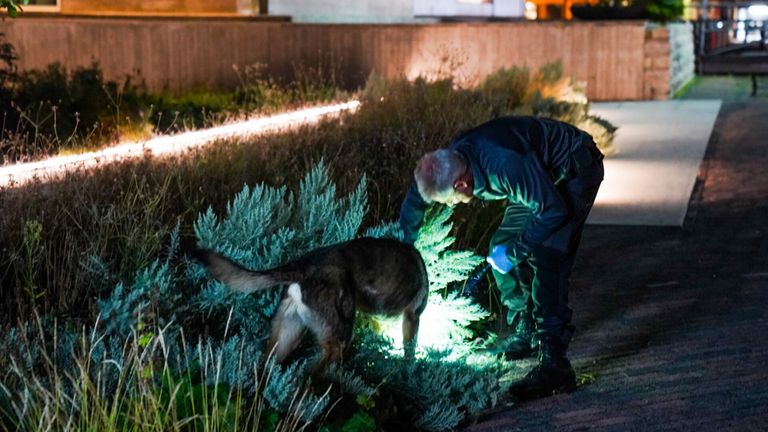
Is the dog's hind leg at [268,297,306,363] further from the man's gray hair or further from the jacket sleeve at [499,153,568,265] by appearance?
the jacket sleeve at [499,153,568,265]

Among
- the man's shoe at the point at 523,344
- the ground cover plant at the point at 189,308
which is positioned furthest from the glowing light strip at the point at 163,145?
the man's shoe at the point at 523,344

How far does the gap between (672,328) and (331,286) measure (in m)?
2.79

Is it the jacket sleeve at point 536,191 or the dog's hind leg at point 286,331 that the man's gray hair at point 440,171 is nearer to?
the jacket sleeve at point 536,191

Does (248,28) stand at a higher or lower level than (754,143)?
higher

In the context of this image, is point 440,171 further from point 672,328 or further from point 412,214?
point 672,328

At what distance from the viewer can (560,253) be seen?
6.57 metres

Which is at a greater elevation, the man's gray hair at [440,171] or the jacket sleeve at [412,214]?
the man's gray hair at [440,171]

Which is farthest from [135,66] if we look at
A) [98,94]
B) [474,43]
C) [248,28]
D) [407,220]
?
[407,220]

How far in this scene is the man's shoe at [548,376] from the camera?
652 cm

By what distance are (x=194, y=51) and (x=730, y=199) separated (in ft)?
34.2

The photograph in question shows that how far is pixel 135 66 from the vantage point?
1978cm

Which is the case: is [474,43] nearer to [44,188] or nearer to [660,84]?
[660,84]

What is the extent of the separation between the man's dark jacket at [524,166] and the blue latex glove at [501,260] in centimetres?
10

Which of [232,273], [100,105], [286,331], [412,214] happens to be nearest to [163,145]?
[100,105]
